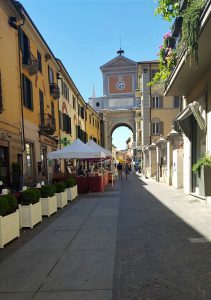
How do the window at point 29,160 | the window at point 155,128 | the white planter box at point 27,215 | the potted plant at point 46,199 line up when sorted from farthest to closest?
the window at point 155,128, the window at point 29,160, the potted plant at point 46,199, the white planter box at point 27,215

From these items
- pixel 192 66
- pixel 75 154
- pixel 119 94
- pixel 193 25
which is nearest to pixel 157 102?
pixel 119 94

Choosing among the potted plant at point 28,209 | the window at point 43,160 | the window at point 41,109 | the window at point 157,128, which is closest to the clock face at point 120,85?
the window at point 157,128

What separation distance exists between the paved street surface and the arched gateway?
156ft

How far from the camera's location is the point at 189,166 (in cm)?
1273

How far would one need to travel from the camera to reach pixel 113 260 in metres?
4.78

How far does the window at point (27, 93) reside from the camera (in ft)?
53.0

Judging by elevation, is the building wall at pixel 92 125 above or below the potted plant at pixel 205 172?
above

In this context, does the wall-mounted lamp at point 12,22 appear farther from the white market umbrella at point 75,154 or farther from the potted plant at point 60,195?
the potted plant at point 60,195

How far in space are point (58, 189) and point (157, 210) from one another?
3537mm

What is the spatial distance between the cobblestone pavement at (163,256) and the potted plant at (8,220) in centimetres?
220

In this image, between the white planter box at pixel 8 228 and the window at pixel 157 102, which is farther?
the window at pixel 157 102

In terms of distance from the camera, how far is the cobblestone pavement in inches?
143

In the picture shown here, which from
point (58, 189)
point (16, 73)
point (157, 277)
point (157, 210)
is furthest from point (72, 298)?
point (16, 73)

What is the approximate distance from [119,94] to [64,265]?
52405 millimetres
